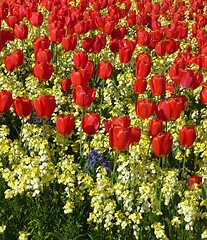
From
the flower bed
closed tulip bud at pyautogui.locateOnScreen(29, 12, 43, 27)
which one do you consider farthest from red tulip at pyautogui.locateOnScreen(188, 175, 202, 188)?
closed tulip bud at pyautogui.locateOnScreen(29, 12, 43, 27)

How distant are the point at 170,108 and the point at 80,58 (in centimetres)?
153

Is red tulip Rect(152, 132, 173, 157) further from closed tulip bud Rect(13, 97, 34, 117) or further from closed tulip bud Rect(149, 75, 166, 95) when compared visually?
closed tulip bud Rect(13, 97, 34, 117)

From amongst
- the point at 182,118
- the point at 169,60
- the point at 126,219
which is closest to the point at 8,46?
the point at 169,60

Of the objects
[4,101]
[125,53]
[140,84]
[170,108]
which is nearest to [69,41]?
[125,53]

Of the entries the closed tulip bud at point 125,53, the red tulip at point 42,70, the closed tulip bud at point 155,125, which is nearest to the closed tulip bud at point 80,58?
the red tulip at point 42,70

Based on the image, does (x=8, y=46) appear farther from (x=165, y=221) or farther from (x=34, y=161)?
(x=165, y=221)

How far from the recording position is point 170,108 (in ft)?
11.5

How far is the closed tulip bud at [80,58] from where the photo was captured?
4.59 metres

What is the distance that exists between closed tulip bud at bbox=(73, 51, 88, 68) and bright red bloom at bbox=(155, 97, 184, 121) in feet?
4.65

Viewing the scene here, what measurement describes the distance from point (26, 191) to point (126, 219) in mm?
993

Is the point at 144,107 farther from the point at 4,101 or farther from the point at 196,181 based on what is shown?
the point at 4,101

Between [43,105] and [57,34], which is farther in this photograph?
[57,34]

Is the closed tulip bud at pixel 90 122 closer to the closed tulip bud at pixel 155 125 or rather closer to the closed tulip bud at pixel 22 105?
the closed tulip bud at pixel 155 125

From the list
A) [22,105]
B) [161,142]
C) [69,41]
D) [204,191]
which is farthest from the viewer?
[69,41]
